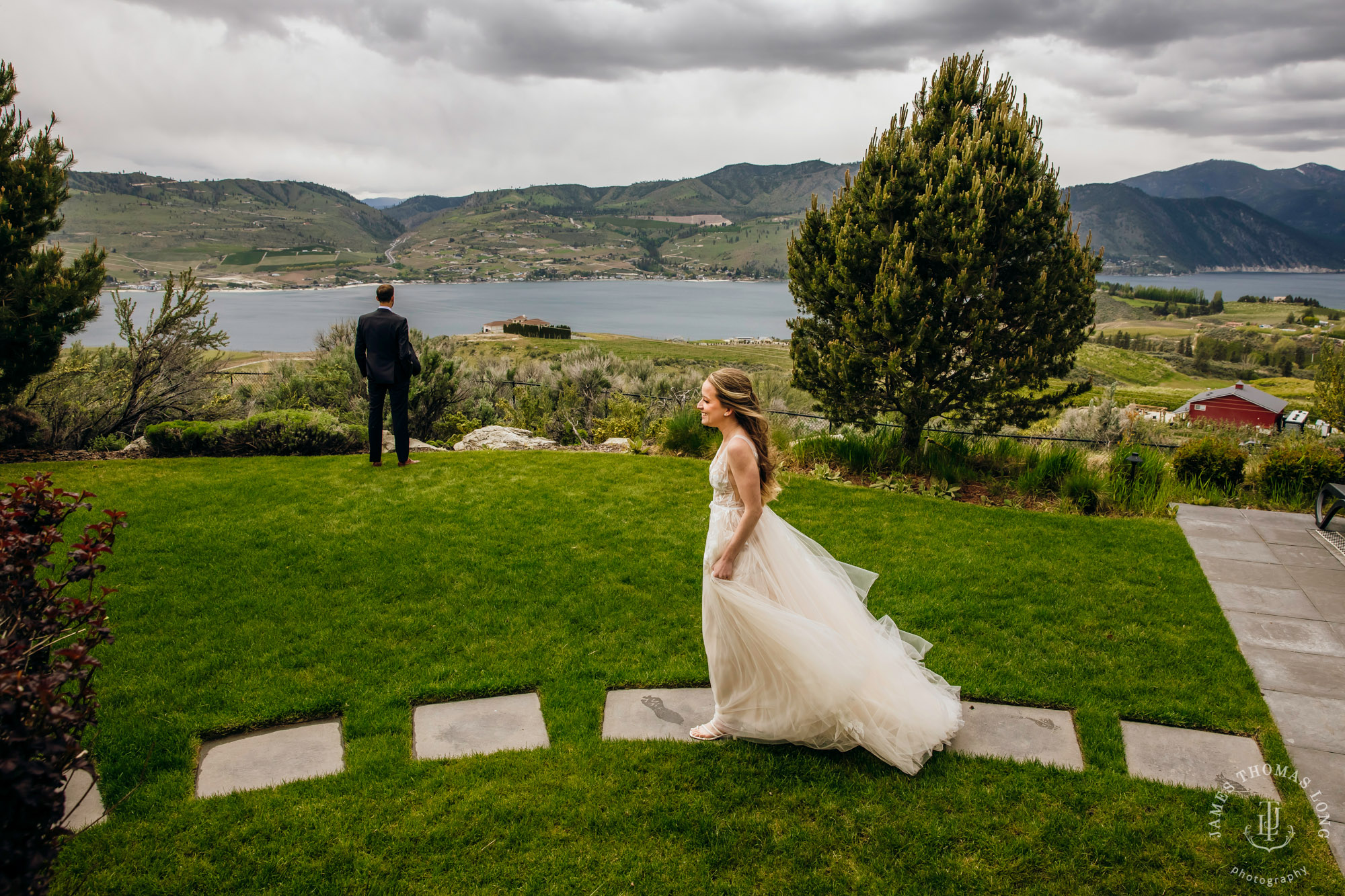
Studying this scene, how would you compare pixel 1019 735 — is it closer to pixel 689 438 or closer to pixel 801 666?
pixel 801 666

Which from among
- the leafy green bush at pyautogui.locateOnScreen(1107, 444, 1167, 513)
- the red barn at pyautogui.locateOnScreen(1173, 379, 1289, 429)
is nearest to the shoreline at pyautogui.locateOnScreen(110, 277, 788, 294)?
the red barn at pyautogui.locateOnScreen(1173, 379, 1289, 429)

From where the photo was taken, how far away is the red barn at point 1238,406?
31297 millimetres

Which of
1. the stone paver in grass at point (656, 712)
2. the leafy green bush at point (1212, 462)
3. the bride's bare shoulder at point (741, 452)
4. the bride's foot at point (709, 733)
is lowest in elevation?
the stone paver in grass at point (656, 712)

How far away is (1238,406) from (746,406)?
132 feet

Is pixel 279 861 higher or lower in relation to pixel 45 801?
lower

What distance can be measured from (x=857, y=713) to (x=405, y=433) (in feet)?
23.2

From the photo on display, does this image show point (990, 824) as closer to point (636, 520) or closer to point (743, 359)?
point (636, 520)

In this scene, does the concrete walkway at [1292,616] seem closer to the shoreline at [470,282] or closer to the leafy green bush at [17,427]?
the leafy green bush at [17,427]

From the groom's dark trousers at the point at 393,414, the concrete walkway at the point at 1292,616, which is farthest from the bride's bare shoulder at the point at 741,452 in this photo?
the groom's dark trousers at the point at 393,414

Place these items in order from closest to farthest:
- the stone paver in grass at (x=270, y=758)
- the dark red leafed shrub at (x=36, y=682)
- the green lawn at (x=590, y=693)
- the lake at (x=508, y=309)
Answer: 1. the dark red leafed shrub at (x=36, y=682)
2. the green lawn at (x=590, y=693)
3. the stone paver in grass at (x=270, y=758)
4. the lake at (x=508, y=309)

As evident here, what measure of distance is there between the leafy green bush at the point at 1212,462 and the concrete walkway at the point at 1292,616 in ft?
2.21

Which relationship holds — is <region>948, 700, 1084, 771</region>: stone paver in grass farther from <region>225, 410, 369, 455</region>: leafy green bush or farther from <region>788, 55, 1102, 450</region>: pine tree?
<region>225, 410, 369, 455</region>: leafy green bush

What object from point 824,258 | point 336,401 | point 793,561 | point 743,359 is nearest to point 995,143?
point 824,258

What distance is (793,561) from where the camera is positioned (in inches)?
150
